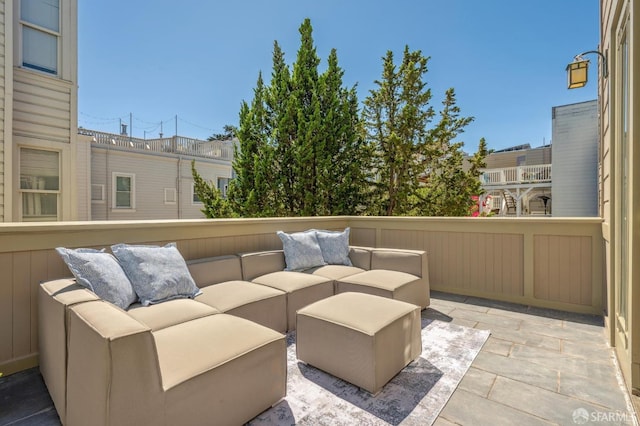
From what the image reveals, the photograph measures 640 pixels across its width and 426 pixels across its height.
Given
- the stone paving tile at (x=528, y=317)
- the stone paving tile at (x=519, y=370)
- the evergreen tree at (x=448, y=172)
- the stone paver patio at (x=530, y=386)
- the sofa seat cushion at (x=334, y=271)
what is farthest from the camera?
the evergreen tree at (x=448, y=172)

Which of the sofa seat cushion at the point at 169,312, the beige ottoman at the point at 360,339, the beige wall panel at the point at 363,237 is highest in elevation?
the beige wall panel at the point at 363,237

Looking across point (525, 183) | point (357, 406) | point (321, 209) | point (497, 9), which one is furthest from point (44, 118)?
point (525, 183)

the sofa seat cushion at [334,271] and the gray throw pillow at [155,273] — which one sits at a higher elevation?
the gray throw pillow at [155,273]

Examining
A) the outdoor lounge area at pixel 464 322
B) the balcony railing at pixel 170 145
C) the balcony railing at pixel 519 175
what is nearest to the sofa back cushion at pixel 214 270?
the outdoor lounge area at pixel 464 322

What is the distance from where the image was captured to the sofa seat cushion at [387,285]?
3004 millimetres

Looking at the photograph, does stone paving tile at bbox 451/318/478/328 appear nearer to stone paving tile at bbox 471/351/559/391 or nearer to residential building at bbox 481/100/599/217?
A: stone paving tile at bbox 471/351/559/391

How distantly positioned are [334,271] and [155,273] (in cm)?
185

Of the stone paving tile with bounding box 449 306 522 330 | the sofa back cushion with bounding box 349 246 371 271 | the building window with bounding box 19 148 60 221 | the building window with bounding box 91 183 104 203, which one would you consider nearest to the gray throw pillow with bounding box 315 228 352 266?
the sofa back cushion with bounding box 349 246 371 271

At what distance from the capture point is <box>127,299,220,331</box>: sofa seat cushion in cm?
197

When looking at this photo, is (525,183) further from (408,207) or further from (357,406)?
(357,406)

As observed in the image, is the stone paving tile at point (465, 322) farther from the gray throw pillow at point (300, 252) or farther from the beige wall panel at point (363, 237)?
the beige wall panel at point (363, 237)

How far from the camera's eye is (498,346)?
8.47 feet

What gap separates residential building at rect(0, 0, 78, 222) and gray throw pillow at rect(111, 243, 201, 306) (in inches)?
122

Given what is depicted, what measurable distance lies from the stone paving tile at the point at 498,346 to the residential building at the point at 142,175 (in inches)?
325
